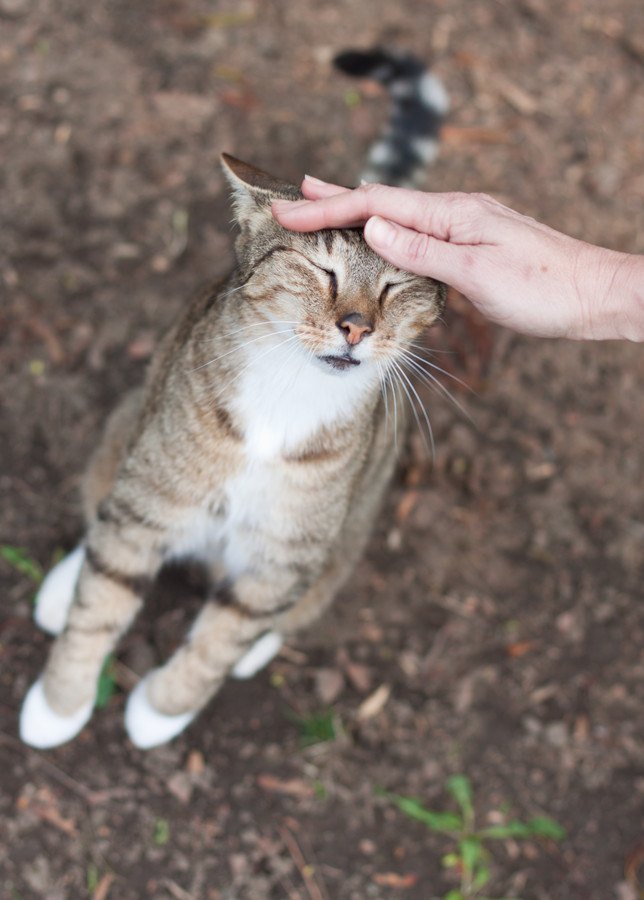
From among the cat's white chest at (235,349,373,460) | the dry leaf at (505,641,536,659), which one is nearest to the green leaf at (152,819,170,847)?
the cat's white chest at (235,349,373,460)

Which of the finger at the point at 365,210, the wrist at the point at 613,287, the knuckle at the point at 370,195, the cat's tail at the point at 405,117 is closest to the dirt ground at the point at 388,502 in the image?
the cat's tail at the point at 405,117

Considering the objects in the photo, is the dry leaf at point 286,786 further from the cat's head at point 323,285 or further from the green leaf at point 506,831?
the cat's head at point 323,285

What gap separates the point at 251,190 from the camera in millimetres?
2416

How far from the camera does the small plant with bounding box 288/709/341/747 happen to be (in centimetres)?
338

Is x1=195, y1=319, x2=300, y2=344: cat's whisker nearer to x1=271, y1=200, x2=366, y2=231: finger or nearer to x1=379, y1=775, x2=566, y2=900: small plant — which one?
x1=271, y1=200, x2=366, y2=231: finger

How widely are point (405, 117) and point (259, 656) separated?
2042 mm

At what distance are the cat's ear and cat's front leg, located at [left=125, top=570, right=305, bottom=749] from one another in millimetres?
1052

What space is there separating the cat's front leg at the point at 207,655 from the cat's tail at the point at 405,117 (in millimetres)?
1574

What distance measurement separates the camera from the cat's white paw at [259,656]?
3387 mm

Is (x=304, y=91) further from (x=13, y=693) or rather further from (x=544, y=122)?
(x=13, y=693)

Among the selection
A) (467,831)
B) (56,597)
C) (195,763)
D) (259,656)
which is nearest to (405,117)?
Answer: (259,656)

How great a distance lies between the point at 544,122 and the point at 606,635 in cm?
273

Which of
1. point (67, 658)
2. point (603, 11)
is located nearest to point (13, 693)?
point (67, 658)

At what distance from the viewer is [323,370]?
2.44m
